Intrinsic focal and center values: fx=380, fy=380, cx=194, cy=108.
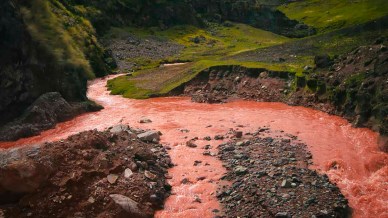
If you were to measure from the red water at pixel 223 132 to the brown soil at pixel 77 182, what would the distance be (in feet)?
5.04

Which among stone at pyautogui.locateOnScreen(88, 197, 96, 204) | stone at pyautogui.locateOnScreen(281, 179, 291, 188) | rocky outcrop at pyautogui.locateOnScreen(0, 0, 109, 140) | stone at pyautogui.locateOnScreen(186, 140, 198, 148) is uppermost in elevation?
rocky outcrop at pyautogui.locateOnScreen(0, 0, 109, 140)

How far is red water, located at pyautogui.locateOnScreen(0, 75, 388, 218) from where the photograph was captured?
65.8ft

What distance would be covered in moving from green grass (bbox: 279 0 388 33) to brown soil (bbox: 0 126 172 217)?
90891 mm

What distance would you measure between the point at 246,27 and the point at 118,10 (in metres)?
44.0

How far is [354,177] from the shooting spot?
22.1 m

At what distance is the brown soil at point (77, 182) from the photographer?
1789cm

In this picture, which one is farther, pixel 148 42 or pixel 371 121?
pixel 148 42

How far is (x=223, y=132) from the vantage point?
32031 mm

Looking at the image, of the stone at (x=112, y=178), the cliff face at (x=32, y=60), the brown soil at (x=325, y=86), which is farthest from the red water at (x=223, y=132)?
the cliff face at (x=32, y=60)

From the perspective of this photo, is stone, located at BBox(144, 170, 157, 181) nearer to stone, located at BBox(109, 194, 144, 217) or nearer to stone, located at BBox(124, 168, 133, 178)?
stone, located at BBox(124, 168, 133, 178)

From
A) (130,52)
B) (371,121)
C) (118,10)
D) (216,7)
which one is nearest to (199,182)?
(371,121)

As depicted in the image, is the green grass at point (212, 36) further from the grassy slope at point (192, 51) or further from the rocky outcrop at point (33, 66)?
the rocky outcrop at point (33, 66)

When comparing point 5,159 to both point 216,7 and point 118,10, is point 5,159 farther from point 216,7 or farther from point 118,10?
point 216,7

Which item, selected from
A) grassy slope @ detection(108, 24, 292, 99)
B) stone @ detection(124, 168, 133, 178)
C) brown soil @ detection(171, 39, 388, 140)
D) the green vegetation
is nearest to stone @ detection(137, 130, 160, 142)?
stone @ detection(124, 168, 133, 178)
